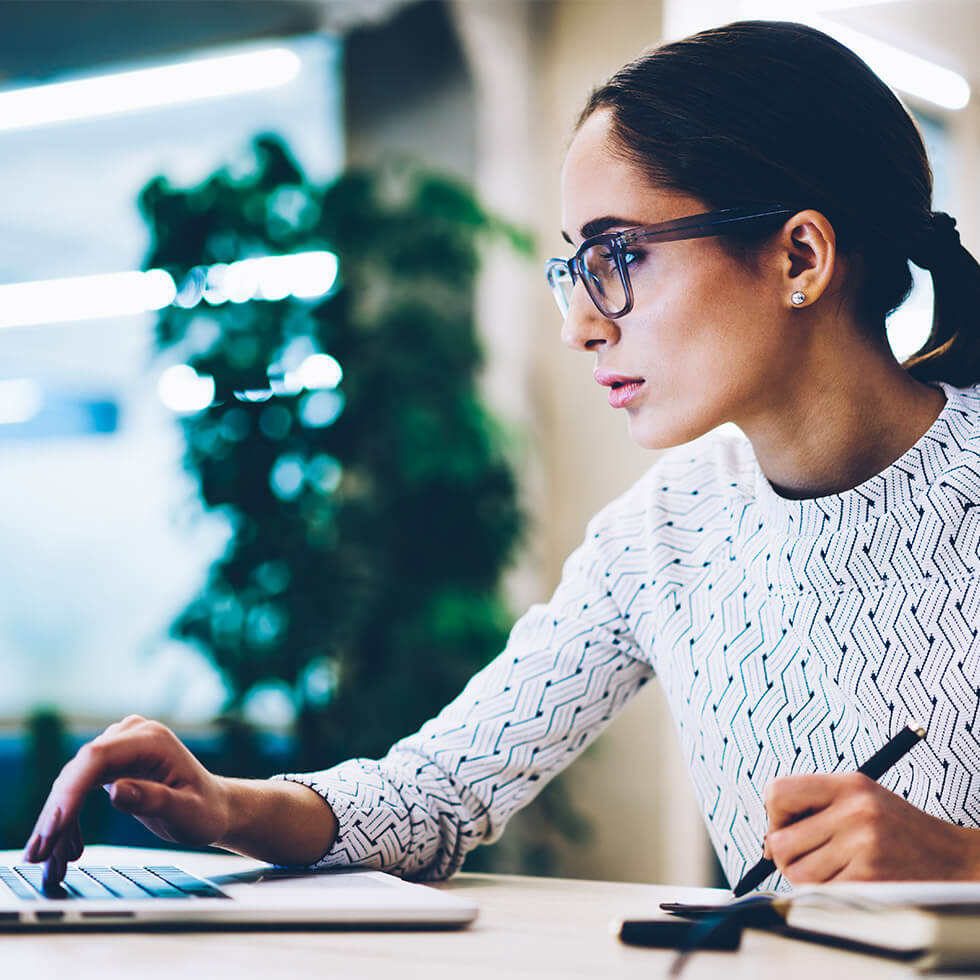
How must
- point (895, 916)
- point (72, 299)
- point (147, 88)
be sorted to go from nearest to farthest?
point (895, 916), point (147, 88), point (72, 299)

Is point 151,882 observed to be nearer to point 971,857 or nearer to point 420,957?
point 420,957

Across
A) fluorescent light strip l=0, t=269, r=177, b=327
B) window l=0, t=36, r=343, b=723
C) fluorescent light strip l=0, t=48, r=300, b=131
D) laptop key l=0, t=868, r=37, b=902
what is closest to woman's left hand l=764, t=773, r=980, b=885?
laptop key l=0, t=868, r=37, b=902

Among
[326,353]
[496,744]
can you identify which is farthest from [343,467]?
[496,744]

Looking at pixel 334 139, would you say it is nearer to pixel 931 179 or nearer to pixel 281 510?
pixel 281 510

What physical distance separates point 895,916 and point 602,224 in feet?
2.16

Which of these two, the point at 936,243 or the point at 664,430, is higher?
the point at 936,243

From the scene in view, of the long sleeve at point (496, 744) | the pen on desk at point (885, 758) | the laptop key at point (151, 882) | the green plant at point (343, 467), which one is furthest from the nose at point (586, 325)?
the green plant at point (343, 467)

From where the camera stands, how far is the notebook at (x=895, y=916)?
581mm

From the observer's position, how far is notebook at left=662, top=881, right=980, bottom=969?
0.58 m

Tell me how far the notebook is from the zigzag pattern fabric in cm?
34

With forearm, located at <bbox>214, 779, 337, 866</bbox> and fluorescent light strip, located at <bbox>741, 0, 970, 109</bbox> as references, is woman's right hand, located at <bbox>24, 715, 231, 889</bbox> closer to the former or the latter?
forearm, located at <bbox>214, 779, 337, 866</bbox>

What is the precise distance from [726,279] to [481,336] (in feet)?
6.76

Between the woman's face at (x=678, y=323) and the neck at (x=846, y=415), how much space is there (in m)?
0.03

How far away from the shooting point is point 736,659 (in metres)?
1.10
